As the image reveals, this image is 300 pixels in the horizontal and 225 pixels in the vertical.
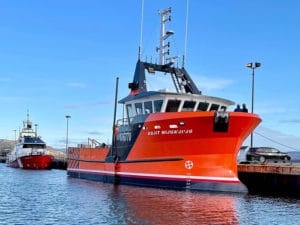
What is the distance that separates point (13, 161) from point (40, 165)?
9.92 meters

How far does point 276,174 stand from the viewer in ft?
73.9

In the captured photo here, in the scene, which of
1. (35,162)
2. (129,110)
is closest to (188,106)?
(129,110)

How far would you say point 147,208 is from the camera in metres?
15.9

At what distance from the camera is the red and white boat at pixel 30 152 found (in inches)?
2136

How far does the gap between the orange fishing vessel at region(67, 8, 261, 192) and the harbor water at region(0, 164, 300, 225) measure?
1.24 m

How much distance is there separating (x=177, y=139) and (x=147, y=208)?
6.55 meters

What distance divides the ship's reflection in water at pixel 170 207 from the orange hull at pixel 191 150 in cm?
109

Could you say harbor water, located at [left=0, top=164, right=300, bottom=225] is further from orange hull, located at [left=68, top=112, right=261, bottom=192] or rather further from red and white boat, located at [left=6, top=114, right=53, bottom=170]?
red and white boat, located at [left=6, top=114, right=53, bottom=170]

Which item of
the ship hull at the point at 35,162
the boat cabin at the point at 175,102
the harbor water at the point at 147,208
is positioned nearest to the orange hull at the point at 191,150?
the boat cabin at the point at 175,102

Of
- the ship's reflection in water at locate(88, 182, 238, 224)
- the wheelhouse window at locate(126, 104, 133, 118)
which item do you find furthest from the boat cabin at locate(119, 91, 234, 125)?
the ship's reflection in water at locate(88, 182, 238, 224)

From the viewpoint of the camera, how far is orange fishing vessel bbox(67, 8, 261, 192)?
2133 cm

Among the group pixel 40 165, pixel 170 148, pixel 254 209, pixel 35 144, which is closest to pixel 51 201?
pixel 170 148

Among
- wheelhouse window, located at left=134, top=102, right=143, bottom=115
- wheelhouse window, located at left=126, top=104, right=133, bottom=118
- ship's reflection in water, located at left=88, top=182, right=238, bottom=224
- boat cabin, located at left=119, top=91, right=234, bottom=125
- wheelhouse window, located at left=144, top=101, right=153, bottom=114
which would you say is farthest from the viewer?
wheelhouse window, located at left=126, top=104, right=133, bottom=118

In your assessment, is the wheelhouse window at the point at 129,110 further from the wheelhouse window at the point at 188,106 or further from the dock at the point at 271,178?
the dock at the point at 271,178
